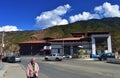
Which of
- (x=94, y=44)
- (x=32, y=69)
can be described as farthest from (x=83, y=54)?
(x=32, y=69)

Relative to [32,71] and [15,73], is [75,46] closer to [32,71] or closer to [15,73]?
[15,73]

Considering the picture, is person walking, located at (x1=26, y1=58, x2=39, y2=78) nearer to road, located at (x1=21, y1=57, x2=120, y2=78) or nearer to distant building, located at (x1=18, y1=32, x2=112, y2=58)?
road, located at (x1=21, y1=57, x2=120, y2=78)


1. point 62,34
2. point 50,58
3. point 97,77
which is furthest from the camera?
point 62,34

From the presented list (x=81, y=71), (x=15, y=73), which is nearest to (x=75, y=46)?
(x=81, y=71)

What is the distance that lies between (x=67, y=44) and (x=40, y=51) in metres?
17.0

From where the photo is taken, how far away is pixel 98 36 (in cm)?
10388

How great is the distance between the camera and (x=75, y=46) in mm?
113750

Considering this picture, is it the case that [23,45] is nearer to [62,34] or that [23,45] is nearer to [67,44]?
[67,44]

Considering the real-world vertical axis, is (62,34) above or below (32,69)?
above

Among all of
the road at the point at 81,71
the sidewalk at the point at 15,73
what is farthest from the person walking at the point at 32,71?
the sidewalk at the point at 15,73

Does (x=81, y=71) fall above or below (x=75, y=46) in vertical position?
below

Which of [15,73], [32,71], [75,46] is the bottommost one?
[15,73]

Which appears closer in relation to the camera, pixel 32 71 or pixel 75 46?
pixel 32 71

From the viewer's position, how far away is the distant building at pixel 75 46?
101975mm
